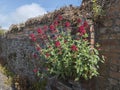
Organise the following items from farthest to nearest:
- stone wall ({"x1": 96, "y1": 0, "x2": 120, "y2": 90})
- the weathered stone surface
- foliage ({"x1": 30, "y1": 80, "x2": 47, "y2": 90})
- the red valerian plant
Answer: the weathered stone surface < foliage ({"x1": 30, "y1": 80, "x2": 47, "y2": 90}) < the red valerian plant < stone wall ({"x1": 96, "y1": 0, "x2": 120, "y2": 90})

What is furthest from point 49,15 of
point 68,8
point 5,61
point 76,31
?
point 5,61

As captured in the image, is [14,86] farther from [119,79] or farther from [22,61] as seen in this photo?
[119,79]

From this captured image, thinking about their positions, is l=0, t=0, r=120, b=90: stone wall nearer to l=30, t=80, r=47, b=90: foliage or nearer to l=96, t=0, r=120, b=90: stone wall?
l=96, t=0, r=120, b=90: stone wall

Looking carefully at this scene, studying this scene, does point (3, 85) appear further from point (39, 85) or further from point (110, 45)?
point (110, 45)

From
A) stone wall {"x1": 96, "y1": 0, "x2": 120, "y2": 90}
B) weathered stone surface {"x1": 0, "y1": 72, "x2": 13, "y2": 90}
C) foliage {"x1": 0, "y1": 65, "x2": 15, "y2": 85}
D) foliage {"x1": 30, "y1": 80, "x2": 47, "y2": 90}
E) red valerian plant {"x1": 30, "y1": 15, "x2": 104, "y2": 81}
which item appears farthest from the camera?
foliage {"x1": 0, "y1": 65, "x2": 15, "y2": 85}

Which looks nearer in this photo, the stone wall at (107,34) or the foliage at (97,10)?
the stone wall at (107,34)

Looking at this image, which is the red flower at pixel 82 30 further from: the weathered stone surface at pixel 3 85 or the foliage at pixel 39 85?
the weathered stone surface at pixel 3 85

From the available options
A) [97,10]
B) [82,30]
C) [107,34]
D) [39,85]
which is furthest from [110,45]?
[39,85]

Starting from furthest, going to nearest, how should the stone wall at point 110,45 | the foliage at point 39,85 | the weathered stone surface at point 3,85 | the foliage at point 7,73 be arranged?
the foliage at point 7,73 → the weathered stone surface at point 3,85 → the foliage at point 39,85 → the stone wall at point 110,45

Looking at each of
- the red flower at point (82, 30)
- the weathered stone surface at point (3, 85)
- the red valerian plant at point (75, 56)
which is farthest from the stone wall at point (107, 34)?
the weathered stone surface at point (3, 85)

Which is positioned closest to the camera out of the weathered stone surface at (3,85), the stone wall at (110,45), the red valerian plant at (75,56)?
the stone wall at (110,45)

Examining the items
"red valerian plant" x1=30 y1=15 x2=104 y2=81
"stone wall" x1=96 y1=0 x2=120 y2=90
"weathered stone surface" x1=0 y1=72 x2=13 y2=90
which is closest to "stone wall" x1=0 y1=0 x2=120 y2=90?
"stone wall" x1=96 y1=0 x2=120 y2=90

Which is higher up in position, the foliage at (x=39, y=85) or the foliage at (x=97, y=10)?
the foliage at (x=97, y=10)

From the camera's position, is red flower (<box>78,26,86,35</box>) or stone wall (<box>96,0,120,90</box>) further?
red flower (<box>78,26,86,35</box>)
